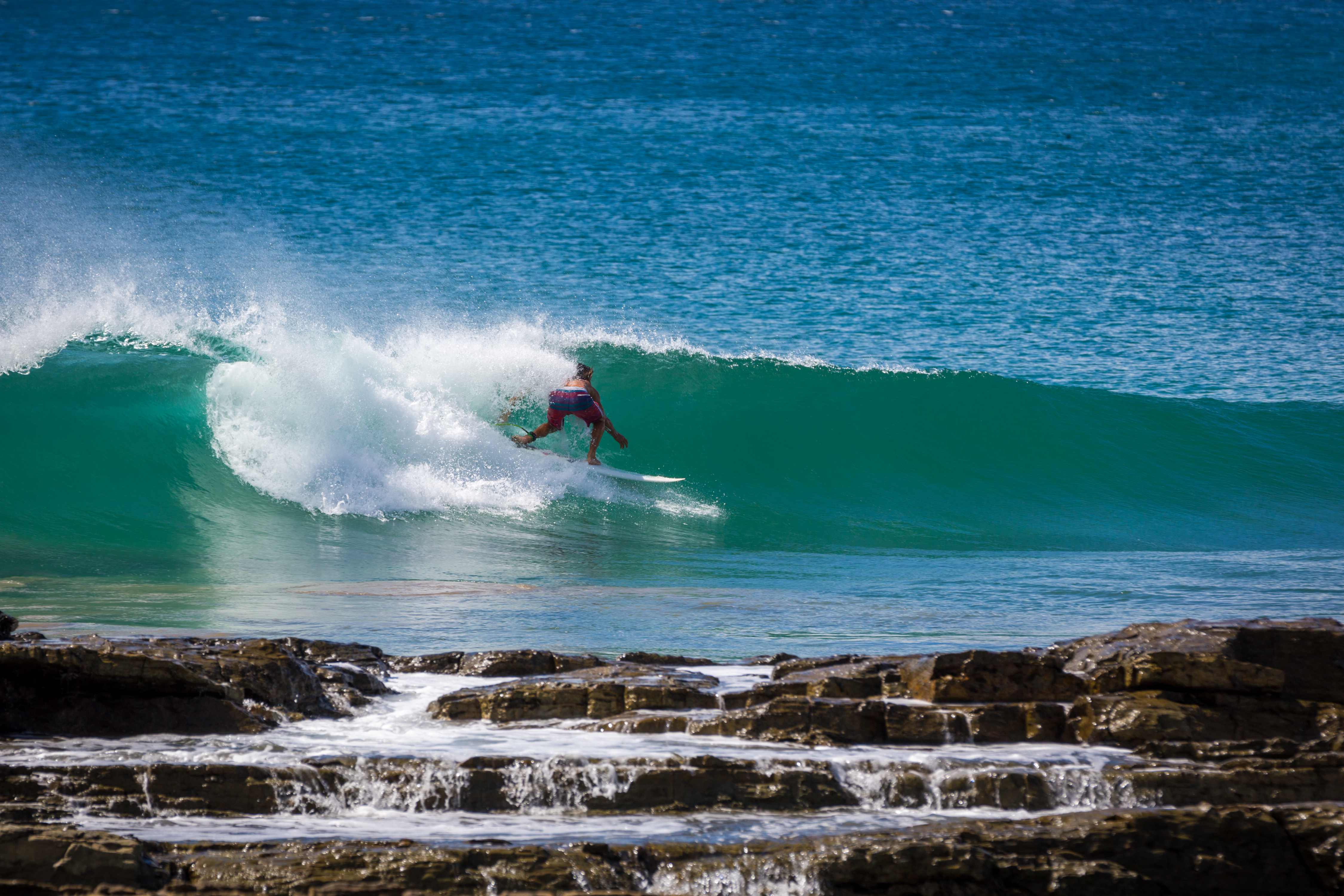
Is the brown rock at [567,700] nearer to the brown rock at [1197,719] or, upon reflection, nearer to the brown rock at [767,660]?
the brown rock at [767,660]

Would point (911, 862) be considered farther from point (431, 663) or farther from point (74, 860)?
point (431, 663)

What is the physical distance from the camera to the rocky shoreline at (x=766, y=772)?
318 centimetres

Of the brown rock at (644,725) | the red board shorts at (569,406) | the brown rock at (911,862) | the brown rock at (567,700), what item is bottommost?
the brown rock at (911,862)

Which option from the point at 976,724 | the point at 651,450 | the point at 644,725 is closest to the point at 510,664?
the point at 644,725

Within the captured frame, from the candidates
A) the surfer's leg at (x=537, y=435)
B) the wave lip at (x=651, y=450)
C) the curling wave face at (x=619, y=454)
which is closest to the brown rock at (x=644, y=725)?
the curling wave face at (x=619, y=454)

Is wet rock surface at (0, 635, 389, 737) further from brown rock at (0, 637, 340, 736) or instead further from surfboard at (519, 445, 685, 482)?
surfboard at (519, 445, 685, 482)

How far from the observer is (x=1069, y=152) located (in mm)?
29656

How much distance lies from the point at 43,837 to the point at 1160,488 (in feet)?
42.1

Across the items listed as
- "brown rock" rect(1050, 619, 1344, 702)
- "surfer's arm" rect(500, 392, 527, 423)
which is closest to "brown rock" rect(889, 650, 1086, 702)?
"brown rock" rect(1050, 619, 1344, 702)

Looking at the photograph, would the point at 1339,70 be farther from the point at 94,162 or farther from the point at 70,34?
the point at 70,34

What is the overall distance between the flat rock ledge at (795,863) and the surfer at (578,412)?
840 cm

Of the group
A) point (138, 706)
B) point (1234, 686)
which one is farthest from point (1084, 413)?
point (138, 706)

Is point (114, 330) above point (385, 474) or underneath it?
above

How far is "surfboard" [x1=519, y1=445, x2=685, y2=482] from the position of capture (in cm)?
1183
